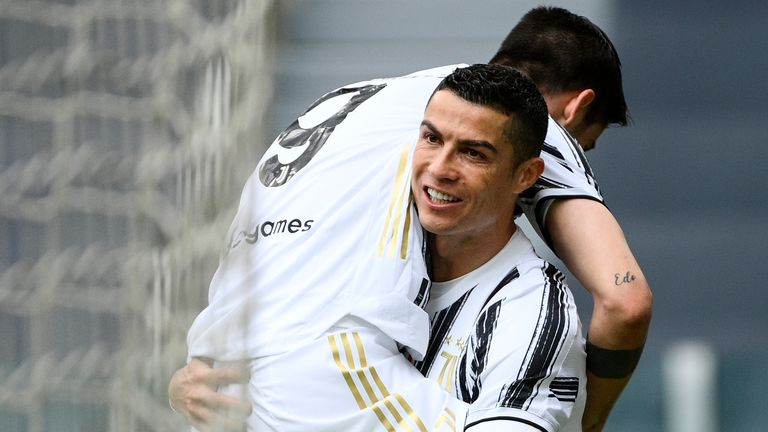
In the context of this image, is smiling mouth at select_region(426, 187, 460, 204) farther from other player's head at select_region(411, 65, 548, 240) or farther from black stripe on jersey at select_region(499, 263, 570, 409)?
black stripe on jersey at select_region(499, 263, 570, 409)

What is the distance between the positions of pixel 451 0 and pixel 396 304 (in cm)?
615

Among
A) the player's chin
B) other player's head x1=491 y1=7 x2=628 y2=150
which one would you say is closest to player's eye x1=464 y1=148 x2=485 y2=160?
the player's chin

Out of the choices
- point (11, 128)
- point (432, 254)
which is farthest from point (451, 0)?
point (11, 128)

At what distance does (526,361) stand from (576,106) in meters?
0.90

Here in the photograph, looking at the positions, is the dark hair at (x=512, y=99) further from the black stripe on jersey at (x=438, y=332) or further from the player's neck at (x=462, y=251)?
the black stripe on jersey at (x=438, y=332)

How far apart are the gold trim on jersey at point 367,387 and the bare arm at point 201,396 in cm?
24

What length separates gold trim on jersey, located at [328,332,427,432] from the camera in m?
2.46

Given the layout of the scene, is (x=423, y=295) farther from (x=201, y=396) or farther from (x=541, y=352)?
(x=201, y=396)

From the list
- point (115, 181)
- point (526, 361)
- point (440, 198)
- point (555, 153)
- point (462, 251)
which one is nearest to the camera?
point (115, 181)

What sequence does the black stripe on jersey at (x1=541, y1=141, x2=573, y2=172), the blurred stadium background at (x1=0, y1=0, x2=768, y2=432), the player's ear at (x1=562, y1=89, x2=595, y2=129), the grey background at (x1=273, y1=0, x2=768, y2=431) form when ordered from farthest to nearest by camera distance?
the grey background at (x1=273, y1=0, x2=768, y2=431) < the player's ear at (x1=562, y1=89, x2=595, y2=129) < the black stripe on jersey at (x1=541, y1=141, x2=573, y2=172) < the blurred stadium background at (x1=0, y1=0, x2=768, y2=432)

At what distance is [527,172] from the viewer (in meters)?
2.64

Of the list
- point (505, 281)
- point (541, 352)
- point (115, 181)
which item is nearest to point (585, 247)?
point (505, 281)

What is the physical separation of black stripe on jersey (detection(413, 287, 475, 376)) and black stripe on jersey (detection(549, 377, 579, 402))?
25cm

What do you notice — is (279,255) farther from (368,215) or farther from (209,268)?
(209,268)
